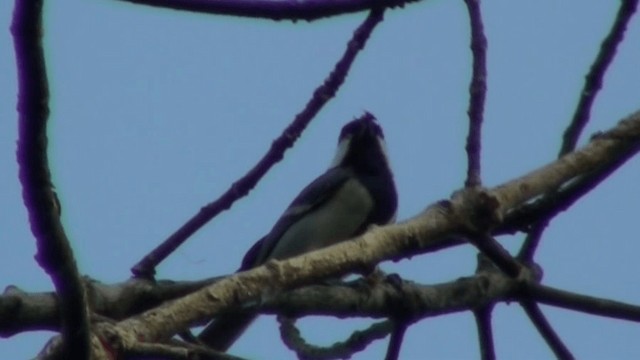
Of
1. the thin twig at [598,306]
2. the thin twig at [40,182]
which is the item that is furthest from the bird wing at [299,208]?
the thin twig at [40,182]

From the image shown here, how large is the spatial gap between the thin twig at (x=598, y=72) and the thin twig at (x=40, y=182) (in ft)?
4.70

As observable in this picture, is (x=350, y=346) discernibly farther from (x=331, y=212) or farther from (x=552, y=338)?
(x=331, y=212)

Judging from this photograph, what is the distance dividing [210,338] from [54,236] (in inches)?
121

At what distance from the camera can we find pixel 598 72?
2955 mm

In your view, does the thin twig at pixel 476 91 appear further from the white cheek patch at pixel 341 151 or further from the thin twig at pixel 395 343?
the white cheek patch at pixel 341 151

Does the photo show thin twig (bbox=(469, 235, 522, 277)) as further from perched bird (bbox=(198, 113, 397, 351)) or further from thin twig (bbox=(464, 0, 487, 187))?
perched bird (bbox=(198, 113, 397, 351))

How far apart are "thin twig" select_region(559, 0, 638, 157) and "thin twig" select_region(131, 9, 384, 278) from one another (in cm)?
54

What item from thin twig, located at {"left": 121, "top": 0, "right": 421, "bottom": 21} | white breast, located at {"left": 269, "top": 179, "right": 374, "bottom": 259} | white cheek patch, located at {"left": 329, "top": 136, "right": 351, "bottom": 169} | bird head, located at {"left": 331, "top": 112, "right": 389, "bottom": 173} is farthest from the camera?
white cheek patch, located at {"left": 329, "top": 136, "right": 351, "bottom": 169}

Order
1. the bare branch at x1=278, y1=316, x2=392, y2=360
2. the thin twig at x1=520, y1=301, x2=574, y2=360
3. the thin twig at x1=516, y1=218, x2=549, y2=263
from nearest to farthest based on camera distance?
the thin twig at x1=520, y1=301, x2=574, y2=360 → the thin twig at x1=516, y1=218, x2=549, y2=263 → the bare branch at x1=278, y1=316, x2=392, y2=360

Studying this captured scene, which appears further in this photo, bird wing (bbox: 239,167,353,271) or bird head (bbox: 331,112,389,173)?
bird head (bbox: 331,112,389,173)

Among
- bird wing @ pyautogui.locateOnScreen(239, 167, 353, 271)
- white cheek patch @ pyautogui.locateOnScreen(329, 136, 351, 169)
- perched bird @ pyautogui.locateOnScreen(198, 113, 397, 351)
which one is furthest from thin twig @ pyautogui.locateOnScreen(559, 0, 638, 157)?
white cheek patch @ pyautogui.locateOnScreen(329, 136, 351, 169)

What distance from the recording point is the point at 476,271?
3.32 m

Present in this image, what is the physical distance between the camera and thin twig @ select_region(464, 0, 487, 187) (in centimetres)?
268

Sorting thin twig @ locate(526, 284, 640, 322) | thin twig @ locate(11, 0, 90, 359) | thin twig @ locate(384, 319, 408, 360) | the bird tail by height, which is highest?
the bird tail
